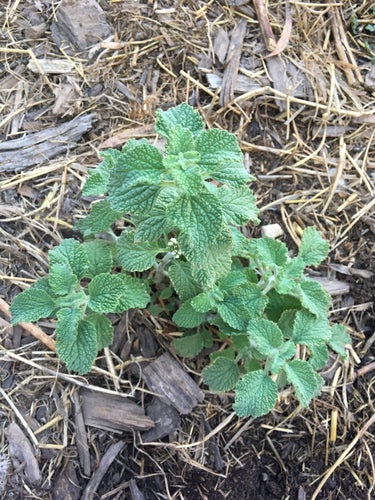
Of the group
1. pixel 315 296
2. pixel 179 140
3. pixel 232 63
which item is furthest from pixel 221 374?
pixel 232 63

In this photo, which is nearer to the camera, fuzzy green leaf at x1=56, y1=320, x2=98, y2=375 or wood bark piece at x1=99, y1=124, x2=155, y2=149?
fuzzy green leaf at x1=56, y1=320, x2=98, y2=375

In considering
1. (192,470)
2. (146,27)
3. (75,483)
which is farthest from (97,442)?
(146,27)

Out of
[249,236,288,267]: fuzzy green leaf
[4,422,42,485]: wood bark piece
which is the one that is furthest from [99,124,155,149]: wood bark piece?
[4,422,42,485]: wood bark piece

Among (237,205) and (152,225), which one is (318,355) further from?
(152,225)

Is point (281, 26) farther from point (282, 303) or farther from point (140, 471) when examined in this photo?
point (140, 471)

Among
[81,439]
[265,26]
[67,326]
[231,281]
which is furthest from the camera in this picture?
[265,26]

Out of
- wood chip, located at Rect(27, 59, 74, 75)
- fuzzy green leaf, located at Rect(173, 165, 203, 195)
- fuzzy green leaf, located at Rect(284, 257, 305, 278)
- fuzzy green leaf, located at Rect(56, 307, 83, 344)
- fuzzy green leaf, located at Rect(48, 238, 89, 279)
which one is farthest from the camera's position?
wood chip, located at Rect(27, 59, 74, 75)

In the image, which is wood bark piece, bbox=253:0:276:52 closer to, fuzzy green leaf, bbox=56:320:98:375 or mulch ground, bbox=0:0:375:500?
mulch ground, bbox=0:0:375:500
